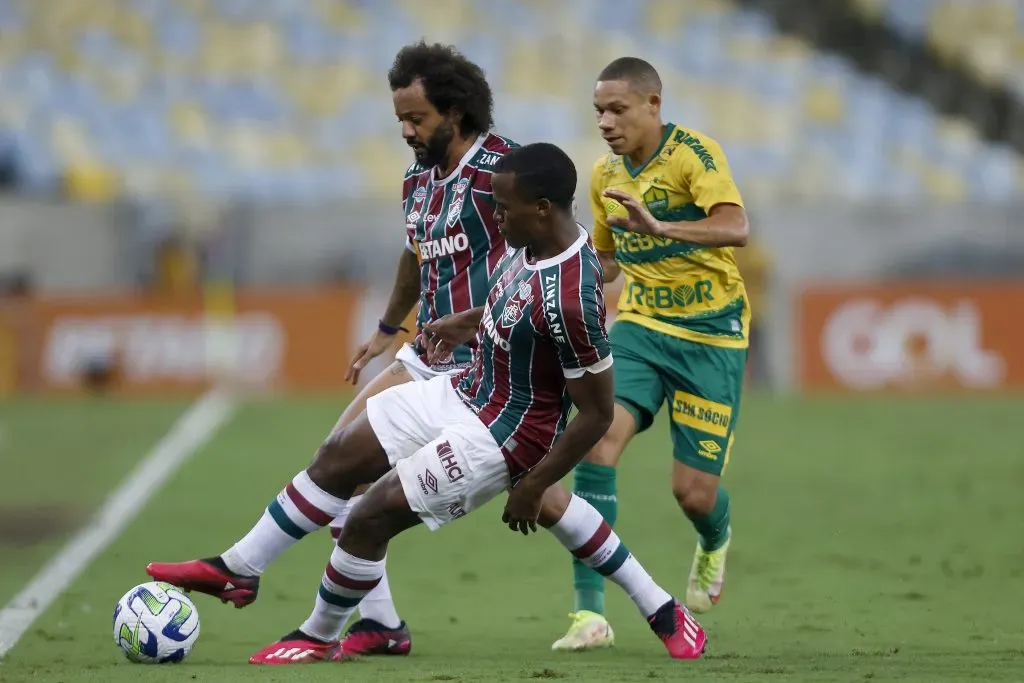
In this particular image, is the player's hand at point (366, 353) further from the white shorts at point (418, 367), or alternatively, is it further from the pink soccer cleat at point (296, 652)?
the pink soccer cleat at point (296, 652)

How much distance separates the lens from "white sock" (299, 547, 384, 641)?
6.34 meters

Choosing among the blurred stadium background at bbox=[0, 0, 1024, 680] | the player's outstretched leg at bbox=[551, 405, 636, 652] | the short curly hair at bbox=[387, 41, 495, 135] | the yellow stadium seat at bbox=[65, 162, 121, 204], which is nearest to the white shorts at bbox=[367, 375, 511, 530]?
the player's outstretched leg at bbox=[551, 405, 636, 652]

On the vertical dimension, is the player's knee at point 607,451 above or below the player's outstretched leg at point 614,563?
above

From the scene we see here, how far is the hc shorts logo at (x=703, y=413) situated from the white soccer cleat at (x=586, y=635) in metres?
1.16

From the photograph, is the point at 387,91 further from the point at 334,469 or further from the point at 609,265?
the point at 334,469

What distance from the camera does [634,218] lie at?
21.1 feet

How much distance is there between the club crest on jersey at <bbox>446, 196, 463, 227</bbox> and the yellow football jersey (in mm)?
1010

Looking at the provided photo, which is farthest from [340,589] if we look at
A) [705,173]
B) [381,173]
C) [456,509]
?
[381,173]

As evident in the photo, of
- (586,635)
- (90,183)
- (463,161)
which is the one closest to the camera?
(463,161)

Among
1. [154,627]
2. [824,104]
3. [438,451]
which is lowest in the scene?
[154,627]

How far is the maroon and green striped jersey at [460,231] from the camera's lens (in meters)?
6.82

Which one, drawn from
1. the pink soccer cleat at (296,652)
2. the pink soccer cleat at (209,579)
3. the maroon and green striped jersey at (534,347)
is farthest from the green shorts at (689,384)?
the pink soccer cleat at (209,579)

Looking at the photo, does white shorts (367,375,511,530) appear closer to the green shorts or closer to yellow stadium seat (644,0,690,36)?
the green shorts

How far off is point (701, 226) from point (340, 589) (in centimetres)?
211
